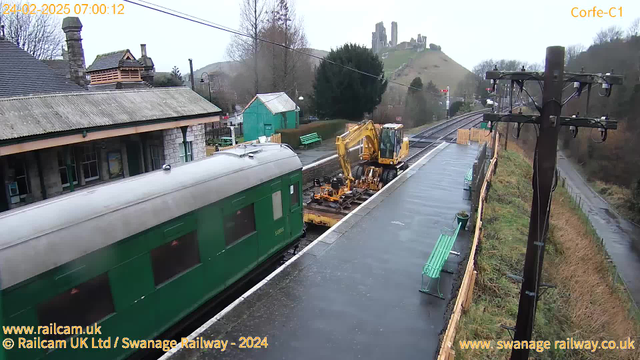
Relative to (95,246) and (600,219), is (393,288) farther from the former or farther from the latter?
(600,219)

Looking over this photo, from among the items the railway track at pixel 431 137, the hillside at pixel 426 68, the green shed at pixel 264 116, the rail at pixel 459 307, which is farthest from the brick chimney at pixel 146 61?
the hillside at pixel 426 68

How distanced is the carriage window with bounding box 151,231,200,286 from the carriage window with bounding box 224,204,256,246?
95 cm

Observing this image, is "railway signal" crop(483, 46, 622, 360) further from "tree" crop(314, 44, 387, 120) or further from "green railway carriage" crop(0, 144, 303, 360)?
"tree" crop(314, 44, 387, 120)

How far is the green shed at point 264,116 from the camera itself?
103ft

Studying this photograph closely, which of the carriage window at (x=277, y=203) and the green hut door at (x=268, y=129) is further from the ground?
the green hut door at (x=268, y=129)

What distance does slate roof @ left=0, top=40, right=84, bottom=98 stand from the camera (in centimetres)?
1442

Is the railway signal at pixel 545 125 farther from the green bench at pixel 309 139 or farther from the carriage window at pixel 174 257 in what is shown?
the green bench at pixel 309 139

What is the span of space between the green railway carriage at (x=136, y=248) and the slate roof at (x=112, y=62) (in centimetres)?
1357

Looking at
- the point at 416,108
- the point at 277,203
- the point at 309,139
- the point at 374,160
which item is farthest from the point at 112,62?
the point at 416,108

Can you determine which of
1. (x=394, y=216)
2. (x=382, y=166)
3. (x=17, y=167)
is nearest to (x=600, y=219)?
(x=382, y=166)

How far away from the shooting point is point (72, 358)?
18.1 ft

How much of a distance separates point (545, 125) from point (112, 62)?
2094 centimetres

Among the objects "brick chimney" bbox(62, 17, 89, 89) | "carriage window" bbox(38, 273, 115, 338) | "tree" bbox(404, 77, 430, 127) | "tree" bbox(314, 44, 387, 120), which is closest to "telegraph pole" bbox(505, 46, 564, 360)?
"carriage window" bbox(38, 273, 115, 338)

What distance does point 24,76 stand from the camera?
15.2 meters
